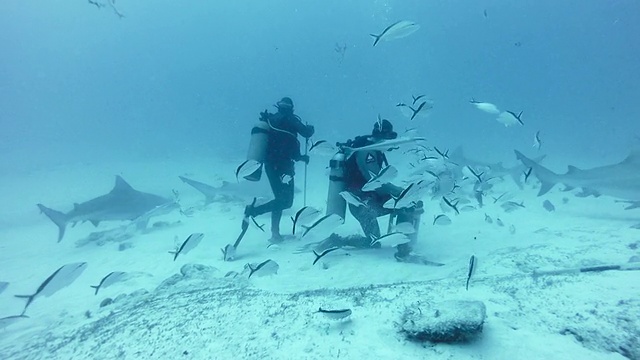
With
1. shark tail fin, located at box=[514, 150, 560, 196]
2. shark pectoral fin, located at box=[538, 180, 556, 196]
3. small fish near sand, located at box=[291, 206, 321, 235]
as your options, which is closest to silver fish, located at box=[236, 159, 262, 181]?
small fish near sand, located at box=[291, 206, 321, 235]

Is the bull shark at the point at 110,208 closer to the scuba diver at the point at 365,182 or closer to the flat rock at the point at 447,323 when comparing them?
the scuba diver at the point at 365,182

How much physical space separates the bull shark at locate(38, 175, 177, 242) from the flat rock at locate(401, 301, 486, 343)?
24.6ft

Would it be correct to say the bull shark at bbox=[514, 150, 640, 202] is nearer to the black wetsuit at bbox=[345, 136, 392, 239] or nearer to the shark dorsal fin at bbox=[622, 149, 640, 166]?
the shark dorsal fin at bbox=[622, 149, 640, 166]

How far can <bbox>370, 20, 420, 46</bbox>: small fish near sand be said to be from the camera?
210 inches

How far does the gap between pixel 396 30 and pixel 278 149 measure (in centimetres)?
363

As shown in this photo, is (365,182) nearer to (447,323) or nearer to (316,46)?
(447,323)

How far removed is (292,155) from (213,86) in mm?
200278

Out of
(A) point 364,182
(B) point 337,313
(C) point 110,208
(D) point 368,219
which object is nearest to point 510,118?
(A) point 364,182

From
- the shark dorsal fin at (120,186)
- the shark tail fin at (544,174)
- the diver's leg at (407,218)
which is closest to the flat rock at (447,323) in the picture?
the diver's leg at (407,218)

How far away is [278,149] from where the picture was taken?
7715 mm

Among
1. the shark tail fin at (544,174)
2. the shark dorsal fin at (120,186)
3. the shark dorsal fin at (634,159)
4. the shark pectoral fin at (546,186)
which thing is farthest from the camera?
the shark dorsal fin at (120,186)

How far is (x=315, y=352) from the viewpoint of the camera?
284cm

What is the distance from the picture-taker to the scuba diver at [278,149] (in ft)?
24.4

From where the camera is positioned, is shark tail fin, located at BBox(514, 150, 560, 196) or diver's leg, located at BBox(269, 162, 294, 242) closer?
diver's leg, located at BBox(269, 162, 294, 242)
